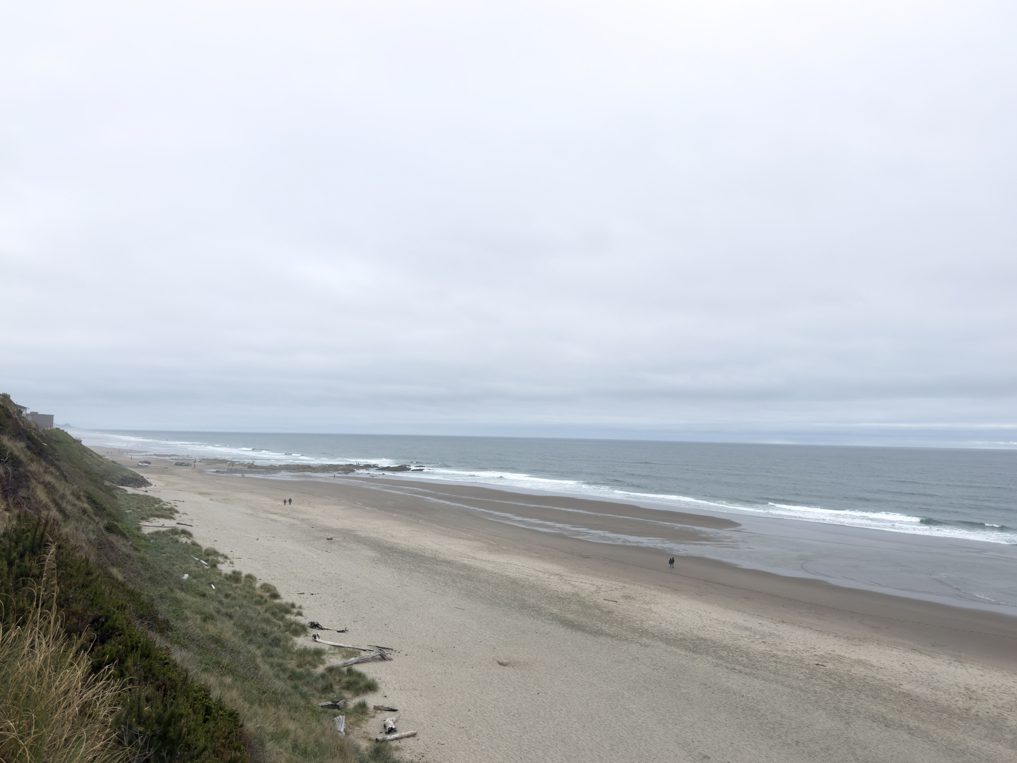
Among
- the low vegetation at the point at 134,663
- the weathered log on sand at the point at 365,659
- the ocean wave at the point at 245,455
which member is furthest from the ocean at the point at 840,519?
the low vegetation at the point at 134,663

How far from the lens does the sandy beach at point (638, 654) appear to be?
857 centimetres

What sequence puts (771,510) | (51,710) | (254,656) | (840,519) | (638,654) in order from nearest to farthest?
(51,710) → (254,656) → (638,654) → (840,519) → (771,510)

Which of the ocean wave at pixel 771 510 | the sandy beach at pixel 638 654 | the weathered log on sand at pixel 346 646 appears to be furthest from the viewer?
the ocean wave at pixel 771 510

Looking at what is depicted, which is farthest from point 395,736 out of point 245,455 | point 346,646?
point 245,455

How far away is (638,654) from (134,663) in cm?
967

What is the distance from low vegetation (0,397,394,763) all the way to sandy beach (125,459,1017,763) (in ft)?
4.70

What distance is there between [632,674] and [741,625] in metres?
5.43

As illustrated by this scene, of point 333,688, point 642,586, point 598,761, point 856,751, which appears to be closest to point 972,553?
point 642,586

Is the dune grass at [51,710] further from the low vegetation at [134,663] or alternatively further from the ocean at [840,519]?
the ocean at [840,519]

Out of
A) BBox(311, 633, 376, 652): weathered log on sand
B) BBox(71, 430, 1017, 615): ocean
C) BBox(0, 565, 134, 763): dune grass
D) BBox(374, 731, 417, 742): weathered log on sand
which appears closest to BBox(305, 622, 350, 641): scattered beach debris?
BBox(311, 633, 376, 652): weathered log on sand

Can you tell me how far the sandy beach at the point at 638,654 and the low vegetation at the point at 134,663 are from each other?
1.43 metres

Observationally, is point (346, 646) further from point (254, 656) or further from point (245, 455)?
point (245, 455)

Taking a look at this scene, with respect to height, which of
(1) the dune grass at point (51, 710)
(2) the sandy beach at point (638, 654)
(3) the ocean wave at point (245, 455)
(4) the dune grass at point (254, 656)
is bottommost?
(3) the ocean wave at point (245, 455)

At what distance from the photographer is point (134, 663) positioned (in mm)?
4930
